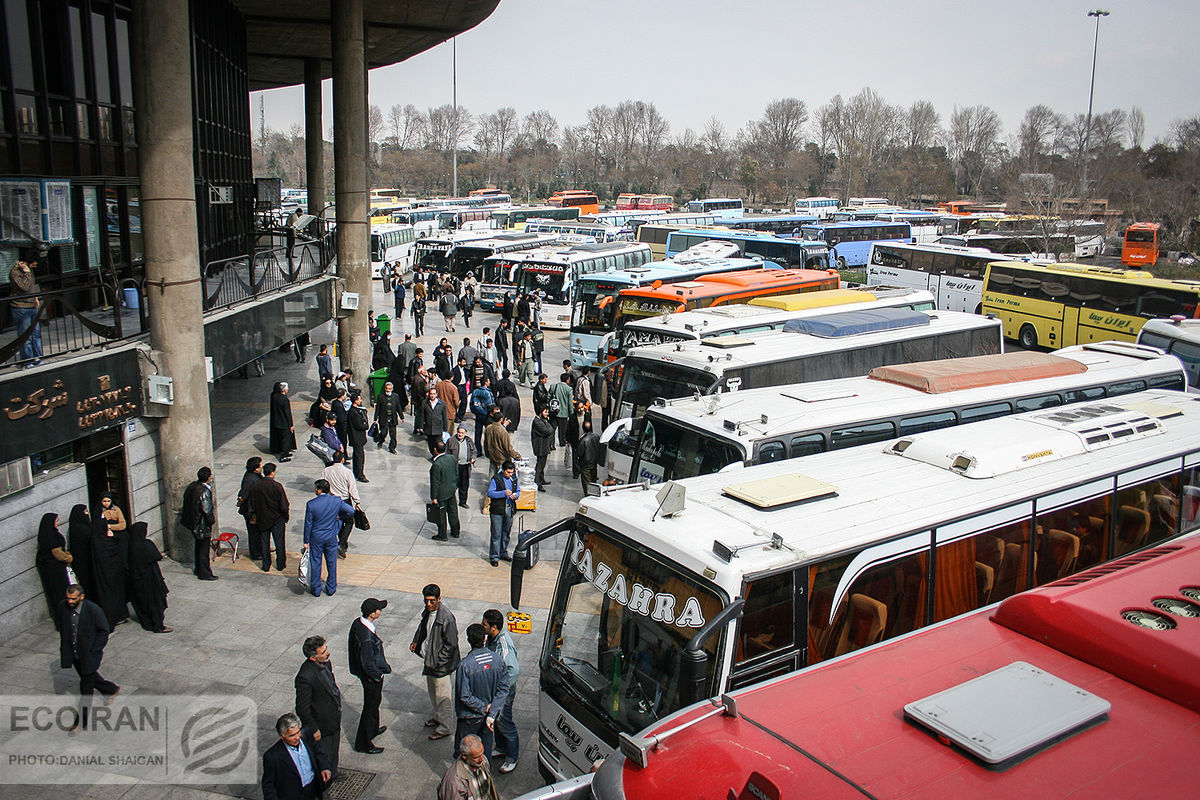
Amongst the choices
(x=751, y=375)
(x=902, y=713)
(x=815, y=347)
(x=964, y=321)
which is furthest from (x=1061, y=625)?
(x=964, y=321)

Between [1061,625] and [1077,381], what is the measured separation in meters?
8.30

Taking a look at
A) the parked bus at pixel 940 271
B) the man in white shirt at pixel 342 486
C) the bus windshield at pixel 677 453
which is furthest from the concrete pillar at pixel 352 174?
the parked bus at pixel 940 271

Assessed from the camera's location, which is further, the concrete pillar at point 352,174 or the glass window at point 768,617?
the concrete pillar at point 352,174

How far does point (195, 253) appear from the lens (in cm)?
1258

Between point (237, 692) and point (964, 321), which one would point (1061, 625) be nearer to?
point (237, 692)

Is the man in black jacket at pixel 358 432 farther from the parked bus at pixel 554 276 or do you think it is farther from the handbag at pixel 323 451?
the parked bus at pixel 554 276

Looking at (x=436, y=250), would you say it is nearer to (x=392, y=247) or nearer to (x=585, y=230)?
(x=392, y=247)

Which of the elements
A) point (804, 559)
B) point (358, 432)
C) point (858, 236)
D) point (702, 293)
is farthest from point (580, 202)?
point (804, 559)

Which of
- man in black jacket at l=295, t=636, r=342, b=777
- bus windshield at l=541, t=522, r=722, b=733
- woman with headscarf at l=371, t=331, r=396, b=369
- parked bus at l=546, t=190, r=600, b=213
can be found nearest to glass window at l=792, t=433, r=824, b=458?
bus windshield at l=541, t=522, r=722, b=733

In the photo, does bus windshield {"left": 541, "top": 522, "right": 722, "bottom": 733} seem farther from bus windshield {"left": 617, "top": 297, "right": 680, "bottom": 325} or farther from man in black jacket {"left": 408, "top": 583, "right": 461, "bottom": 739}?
bus windshield {"left": 617, "top": 297, "right": 680, "bottom": 325}

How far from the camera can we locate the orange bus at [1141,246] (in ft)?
148

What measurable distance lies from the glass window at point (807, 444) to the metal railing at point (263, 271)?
998 centimetres

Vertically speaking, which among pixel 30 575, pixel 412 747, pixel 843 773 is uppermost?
pixel 843 773

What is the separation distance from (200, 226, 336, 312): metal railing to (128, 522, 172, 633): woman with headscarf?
539 centimetres
